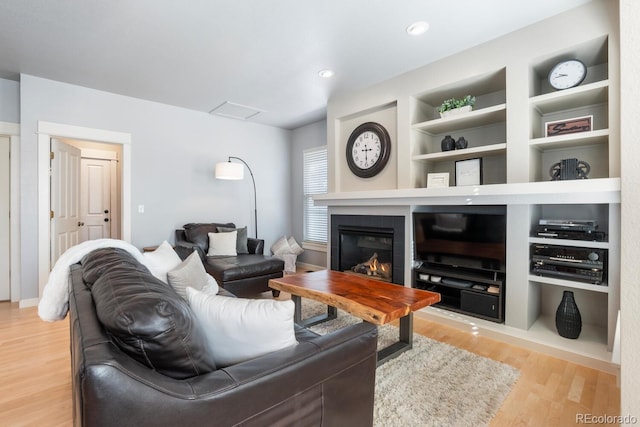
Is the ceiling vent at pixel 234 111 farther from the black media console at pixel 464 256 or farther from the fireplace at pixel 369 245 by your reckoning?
the black media console at pixel 464 256

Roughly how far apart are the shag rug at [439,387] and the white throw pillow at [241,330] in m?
0.94

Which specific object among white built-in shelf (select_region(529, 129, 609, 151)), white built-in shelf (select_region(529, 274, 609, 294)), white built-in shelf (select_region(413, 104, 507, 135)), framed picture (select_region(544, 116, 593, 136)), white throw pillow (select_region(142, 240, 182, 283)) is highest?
white built-in shelf (select_region(413, 104, 507, 135))

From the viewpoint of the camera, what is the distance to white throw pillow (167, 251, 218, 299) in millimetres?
1928

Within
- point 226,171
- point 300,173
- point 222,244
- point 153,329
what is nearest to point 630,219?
point 153,329

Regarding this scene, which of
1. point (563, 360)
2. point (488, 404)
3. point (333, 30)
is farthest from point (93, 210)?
point (563, 360)

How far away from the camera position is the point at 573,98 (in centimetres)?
243

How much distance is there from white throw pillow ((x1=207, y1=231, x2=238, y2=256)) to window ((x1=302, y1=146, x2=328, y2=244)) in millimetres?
1594

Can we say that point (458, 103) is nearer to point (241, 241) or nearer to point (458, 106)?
point (458, 106)

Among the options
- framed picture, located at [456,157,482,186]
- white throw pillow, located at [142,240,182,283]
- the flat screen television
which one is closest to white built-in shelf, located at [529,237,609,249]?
the flat screen television

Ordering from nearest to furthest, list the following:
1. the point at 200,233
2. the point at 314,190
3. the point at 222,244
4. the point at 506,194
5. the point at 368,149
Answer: the point at 506,194
the point at 368,149
the point at 222,244
the point at 200,233
the point at 314,190

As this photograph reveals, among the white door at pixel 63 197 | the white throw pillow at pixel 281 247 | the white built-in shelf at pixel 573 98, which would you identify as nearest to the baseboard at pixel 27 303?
the white door at pixel 63 197

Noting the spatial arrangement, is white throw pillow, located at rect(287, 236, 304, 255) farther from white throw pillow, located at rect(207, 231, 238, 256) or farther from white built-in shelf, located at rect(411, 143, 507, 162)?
white built-in shelf, located at rect(411, 143, 507, 162)

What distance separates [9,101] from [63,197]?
3.89 feet

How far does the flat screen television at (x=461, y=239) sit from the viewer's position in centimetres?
275
